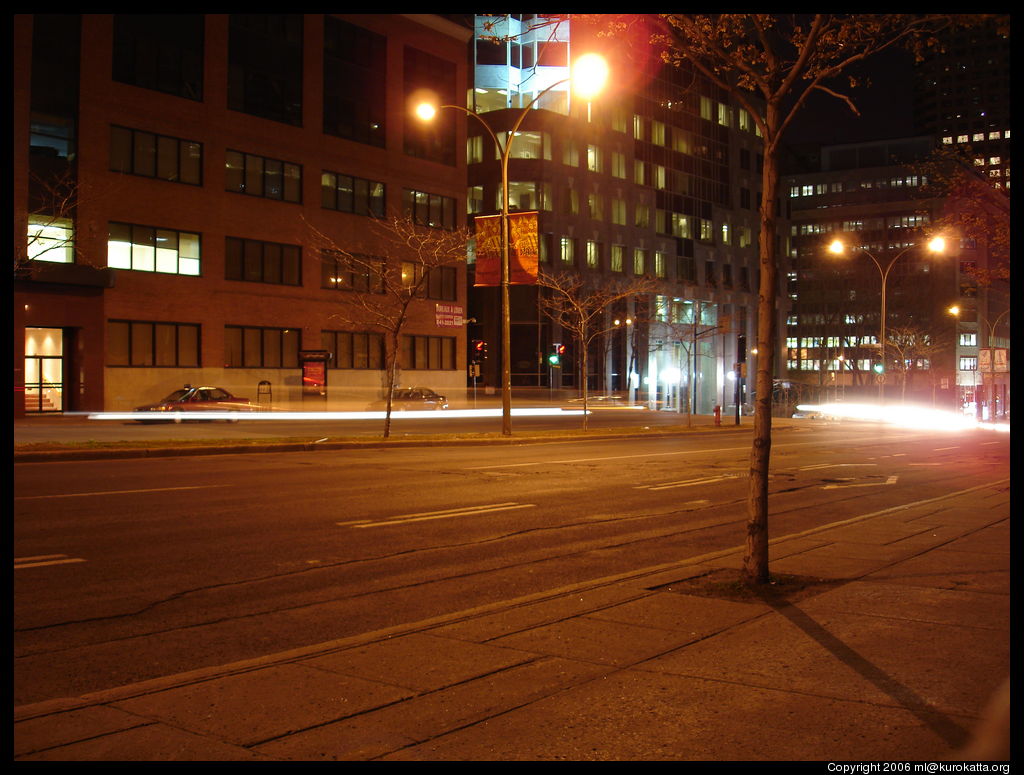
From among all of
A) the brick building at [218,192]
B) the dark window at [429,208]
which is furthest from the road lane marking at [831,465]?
the dark window at [429,208]

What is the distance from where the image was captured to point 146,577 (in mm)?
8852

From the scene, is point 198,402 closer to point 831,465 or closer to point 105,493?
point 105,493

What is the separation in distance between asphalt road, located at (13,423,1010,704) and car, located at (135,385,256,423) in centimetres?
1914

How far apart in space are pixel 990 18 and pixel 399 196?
48.3m

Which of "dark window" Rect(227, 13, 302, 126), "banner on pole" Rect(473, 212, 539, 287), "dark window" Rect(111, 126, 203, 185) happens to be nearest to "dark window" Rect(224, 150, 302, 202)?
"dark window" Rect(111, 126, 203, 185)

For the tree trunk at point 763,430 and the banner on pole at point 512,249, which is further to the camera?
the banner on pole at point 512,249

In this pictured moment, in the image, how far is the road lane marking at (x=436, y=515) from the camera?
1227 cm

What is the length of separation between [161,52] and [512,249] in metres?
26.7

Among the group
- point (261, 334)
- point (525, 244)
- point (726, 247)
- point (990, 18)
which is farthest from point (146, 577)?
point (726, 247)

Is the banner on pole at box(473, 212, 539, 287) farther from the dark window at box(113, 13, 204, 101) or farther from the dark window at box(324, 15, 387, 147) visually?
the dark window at box(324, 15, 387, 147)

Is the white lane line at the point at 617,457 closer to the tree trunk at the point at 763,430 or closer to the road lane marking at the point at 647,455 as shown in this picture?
the road lane marking at the point at 647,455

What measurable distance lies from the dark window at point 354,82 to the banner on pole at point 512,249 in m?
27.9

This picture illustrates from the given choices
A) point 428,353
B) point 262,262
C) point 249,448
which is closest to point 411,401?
point 428,353

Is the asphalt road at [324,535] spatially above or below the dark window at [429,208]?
below
